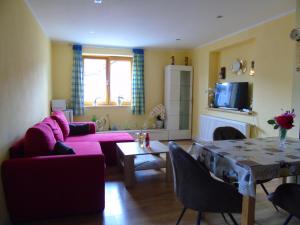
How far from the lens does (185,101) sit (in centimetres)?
618

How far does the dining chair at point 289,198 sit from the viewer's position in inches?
68.3

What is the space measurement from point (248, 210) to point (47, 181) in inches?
69.8

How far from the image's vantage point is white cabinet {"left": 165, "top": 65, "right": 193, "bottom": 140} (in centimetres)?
596

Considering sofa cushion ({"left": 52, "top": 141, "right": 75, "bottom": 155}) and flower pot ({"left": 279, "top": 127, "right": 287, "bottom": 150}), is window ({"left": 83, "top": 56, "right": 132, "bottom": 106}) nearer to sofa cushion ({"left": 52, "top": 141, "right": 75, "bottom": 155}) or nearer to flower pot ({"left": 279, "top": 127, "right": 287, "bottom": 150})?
sofa cushion ({"left": 52, "top": 141, "right": 75, "bottom": 155})

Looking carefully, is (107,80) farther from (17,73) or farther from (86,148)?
(17,73)

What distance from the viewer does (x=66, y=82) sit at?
5.61m

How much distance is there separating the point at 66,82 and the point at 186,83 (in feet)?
9.90

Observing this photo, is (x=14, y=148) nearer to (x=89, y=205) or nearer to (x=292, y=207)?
(x=89, y=205)

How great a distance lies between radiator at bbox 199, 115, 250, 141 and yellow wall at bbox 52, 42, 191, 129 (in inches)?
56.0

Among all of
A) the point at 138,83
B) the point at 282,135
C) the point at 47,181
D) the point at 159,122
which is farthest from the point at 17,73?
the point at 159,122

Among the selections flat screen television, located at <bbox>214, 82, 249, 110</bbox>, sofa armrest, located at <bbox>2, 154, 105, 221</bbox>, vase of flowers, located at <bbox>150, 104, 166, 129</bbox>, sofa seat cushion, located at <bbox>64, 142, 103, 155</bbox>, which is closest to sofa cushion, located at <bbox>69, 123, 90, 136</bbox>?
sofa seat cushion, located at <bbox>64, 142, 103, 155</bbox>

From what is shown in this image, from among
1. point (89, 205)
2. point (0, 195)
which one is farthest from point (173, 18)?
point (0, 195)

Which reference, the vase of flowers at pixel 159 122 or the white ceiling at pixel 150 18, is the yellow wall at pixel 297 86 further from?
the vase of flowers at pixel 159 122

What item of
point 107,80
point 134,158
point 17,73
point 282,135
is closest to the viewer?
point 282,135
